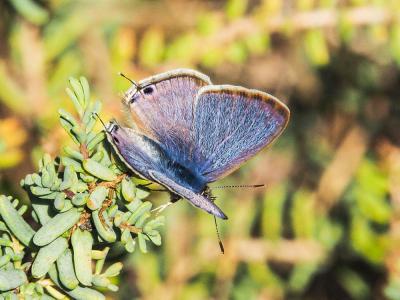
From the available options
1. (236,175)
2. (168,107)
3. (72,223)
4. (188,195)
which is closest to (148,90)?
(168,107)

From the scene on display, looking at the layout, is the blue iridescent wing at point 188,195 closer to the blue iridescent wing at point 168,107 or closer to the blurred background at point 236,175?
the blue iridescent wing at point 168,107

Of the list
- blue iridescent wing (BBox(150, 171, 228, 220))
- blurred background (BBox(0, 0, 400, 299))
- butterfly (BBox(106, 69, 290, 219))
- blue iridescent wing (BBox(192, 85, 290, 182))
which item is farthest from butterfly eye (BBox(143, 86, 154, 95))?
blurred background (BBox(0, 0, 400, 299))

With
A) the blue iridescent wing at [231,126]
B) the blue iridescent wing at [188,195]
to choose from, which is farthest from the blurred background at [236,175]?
the blue iridescent wing at [188,195]

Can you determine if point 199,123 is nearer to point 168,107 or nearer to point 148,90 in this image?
point 168,107

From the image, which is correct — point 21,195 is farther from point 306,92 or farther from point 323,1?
point 306,92

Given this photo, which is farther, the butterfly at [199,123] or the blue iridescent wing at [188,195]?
the butterfly at [199,123]

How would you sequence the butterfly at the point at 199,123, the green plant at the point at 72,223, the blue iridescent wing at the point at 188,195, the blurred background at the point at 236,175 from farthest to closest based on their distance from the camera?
the blurred background at the point at 236,175
the butterfly at the point at 199,123
the blue iridescent wing at the point at 188,195
the green plant at the point at 72,223

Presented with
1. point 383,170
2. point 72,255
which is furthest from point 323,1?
point 72,255

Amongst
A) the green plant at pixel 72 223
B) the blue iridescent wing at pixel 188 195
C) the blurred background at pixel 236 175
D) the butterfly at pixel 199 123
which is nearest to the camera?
the green plant at pixel 72 223
